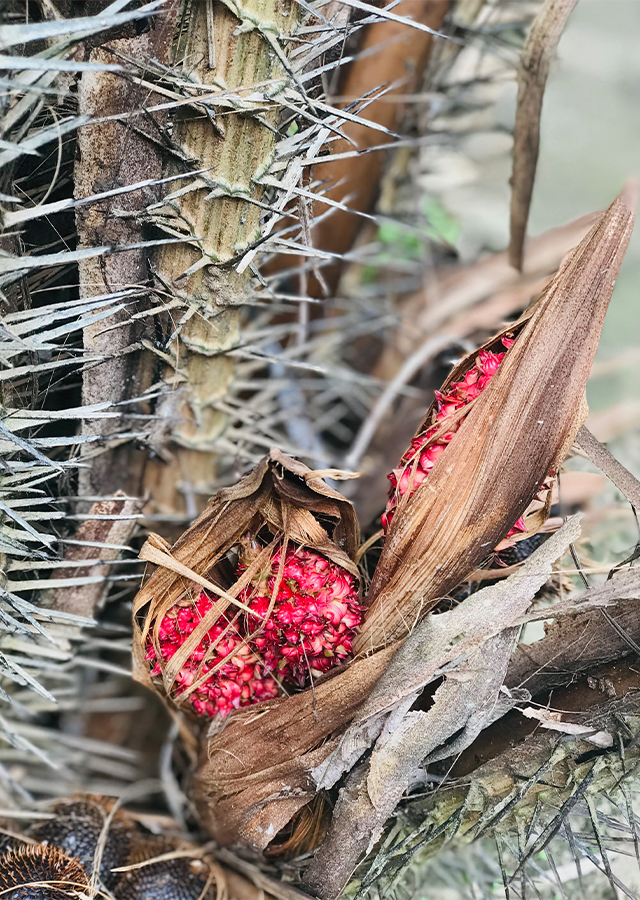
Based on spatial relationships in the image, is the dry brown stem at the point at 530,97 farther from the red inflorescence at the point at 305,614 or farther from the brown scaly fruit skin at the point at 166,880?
the brown scaly fruit skin at the point at 166,880

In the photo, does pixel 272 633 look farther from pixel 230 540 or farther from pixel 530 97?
pixel 530 97

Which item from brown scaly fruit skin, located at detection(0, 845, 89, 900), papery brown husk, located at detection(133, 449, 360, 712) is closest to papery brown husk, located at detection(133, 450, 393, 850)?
papery brown husk, located at detection(133, 449, 360, 712)

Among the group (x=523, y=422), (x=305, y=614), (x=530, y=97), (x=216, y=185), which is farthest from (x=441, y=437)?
(x=530, y=97)

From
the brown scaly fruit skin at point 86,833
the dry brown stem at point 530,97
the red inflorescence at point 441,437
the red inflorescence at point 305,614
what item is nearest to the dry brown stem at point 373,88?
the dry brown stem at point 530,97

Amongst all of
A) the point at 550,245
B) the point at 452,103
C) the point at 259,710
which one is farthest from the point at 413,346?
the point at 259,710

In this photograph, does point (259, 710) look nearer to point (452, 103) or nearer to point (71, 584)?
point (71, 584)
